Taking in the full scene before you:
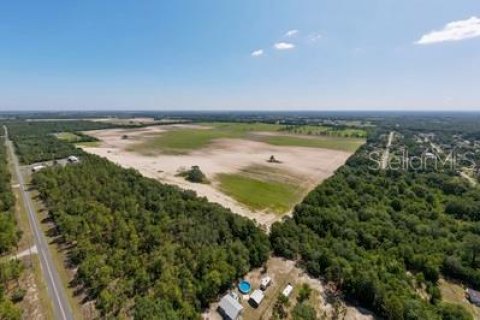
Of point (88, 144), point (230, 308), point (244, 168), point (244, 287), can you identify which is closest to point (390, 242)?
point (244, 287)

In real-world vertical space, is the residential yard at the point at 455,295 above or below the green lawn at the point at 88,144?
below

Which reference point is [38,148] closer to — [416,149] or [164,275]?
[164,275]

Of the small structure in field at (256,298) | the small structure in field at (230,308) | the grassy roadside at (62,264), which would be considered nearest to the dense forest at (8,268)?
the grassy roadside at (62,264)

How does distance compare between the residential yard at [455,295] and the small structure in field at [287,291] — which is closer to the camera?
the residential yard at [455,295]

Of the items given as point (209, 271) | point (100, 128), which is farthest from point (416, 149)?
point (100, 128)

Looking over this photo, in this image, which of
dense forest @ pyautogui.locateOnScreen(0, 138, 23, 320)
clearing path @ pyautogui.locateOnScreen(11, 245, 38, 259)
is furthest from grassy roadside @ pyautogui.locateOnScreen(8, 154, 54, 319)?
dense forest @ pyautogui.locateOnScreen(0, 138, 23, 320)

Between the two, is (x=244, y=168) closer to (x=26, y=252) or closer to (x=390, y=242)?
(x=390, y=242)

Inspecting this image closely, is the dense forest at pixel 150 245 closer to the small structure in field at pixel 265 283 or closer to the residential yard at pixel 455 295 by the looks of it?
the small structure in field at pixel 265 283
